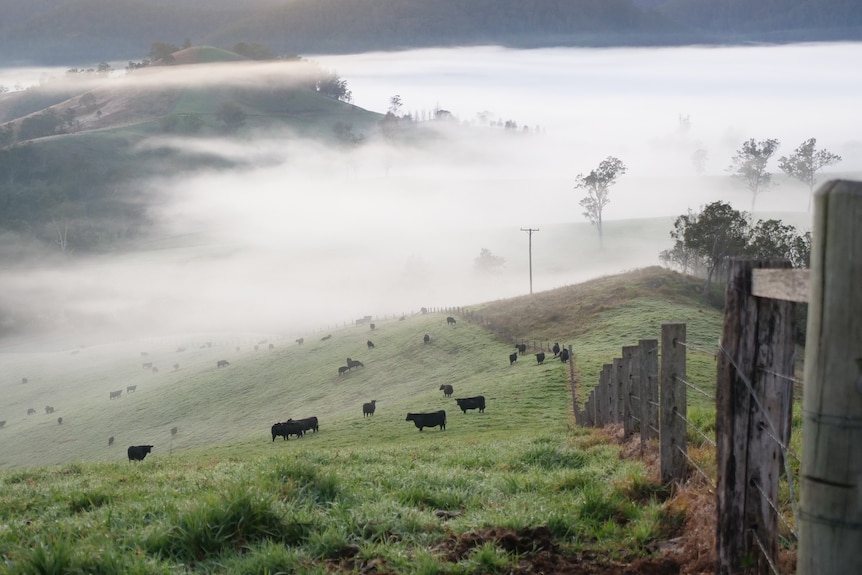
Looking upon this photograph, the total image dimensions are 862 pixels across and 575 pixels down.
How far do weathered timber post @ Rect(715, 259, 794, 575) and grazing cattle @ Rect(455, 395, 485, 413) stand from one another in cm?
3348

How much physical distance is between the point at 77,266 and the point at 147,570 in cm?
20468

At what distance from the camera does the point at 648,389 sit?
1208 cm

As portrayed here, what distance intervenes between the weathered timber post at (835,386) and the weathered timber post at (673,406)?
17.4 feet

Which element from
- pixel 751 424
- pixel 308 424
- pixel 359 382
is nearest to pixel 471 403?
pixel 308 424

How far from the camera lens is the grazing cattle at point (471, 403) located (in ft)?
130

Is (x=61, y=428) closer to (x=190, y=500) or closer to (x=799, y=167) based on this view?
(x=190, y=500)

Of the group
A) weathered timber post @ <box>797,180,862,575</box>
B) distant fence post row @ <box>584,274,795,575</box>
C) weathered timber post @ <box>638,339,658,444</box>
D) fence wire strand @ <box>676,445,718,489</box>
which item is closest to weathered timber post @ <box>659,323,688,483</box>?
fence wire strand @ <box>676,445,718,489</box>

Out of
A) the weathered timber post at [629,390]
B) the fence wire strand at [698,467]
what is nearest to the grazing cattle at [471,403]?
the weathered timber post at [629,390]

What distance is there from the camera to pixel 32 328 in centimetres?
16188

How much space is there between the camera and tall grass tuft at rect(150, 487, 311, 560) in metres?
7.03

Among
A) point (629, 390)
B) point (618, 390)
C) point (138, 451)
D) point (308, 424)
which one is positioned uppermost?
point (629, 390)

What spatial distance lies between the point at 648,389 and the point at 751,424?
6.04 metres

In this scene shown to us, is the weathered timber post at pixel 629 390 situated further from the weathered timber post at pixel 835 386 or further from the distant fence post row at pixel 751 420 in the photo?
the weathered timber post at pixel 835 386

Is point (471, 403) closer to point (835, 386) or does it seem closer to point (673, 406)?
point (673, 406)
